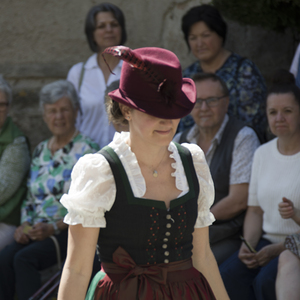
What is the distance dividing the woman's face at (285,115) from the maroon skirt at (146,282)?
1526mm

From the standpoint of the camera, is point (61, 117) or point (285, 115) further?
point (61, 117)

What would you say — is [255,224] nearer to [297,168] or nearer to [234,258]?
[234,258]

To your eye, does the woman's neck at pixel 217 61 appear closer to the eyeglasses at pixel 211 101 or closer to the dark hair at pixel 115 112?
the eyeglasses at pixel 211 101

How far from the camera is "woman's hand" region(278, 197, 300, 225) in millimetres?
2713

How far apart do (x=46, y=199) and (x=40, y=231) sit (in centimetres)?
28

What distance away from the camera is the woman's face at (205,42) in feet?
12.3

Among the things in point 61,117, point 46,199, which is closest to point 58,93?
point 61,117

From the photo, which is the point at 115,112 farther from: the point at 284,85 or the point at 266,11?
the point at 266,11

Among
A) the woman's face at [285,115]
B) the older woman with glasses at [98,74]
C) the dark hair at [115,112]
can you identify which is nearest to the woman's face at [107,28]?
the older woman with glasses at [98,74]

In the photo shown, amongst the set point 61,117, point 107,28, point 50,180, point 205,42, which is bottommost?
point 50,180

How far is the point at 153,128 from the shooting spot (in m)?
1.70

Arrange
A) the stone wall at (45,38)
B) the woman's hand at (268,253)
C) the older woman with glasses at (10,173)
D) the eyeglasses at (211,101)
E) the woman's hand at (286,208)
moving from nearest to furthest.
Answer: the woman's hand at (286,208)
the woman's hand at (268,253)
the eyeglasses at (211,101)
the older woman with glasses at (10,173)
the stone wall at (45,38)

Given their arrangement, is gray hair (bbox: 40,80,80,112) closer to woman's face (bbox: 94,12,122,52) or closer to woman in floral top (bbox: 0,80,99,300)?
woman in floral top (bbox: 0,80,99,300)

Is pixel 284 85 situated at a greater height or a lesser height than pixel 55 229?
greater
